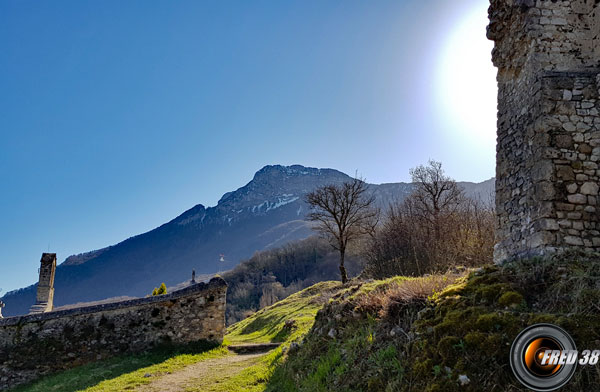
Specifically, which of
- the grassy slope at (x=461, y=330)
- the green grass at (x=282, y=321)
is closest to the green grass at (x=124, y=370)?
the green grass at (x=282, y=321)

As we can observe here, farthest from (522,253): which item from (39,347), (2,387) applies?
(2,387)

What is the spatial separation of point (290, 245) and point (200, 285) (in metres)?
96.2

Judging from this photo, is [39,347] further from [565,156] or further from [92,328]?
[565,156]

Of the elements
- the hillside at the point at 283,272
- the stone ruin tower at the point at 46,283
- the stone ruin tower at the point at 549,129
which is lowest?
the hillside at the point at 283,272

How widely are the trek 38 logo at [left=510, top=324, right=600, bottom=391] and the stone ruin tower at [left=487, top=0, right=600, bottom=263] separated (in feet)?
8.61

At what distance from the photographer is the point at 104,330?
13.1m

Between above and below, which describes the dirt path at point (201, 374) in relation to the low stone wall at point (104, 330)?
below

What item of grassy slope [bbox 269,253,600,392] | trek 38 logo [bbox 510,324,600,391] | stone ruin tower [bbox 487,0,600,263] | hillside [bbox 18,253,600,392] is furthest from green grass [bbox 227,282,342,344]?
trek 38 logo [bbox 510,324,600,391]

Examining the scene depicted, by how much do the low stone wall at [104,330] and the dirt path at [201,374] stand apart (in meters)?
1.92

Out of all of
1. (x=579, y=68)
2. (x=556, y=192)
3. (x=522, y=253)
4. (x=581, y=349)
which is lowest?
(x=581, y=349)

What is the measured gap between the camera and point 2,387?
476 inches

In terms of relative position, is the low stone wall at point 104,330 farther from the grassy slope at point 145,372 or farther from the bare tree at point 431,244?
the bare tree at point 431,244

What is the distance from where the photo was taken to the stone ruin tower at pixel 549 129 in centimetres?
634

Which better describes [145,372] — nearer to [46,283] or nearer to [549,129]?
[549,129]
